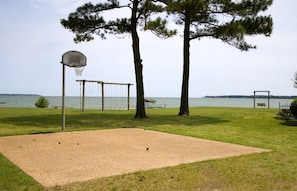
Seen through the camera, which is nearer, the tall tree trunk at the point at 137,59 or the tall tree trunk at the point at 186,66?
the tall tree trunk at the point at 137,59

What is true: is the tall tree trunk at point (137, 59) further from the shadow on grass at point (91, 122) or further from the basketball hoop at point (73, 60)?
the basketball hoop at point (73, 60)

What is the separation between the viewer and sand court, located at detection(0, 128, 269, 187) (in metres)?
4.44

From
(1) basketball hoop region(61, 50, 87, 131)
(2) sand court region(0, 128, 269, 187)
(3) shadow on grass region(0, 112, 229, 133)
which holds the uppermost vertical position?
(1) basketball hoop region(61, 50, 87, 131)

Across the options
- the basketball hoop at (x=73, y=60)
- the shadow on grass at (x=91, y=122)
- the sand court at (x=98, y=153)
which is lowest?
the sand court at (x=98, y=153)

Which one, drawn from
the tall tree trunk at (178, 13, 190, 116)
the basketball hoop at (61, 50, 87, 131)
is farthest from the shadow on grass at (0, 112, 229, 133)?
the tall tree trunk at (178, 13, 190, 116)

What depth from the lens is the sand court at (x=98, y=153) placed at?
14.6ft

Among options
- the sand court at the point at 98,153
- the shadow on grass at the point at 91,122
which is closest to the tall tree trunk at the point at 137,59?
the shadow on grass at the point at 91,122

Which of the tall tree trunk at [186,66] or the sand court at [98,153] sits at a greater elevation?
the tall tree trunk at [186,66]

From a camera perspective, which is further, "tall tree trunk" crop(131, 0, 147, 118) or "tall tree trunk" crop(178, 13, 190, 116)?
"tall tree trunk" crop(178, 13, 190, 116)

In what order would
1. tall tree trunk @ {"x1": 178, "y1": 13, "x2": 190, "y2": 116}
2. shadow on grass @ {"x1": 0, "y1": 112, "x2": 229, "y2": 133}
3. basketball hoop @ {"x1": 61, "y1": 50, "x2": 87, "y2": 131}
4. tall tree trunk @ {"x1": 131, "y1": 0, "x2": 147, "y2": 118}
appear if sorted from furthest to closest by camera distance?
tall tree trunk @ {"x1": 178, "y1": 13, "x2": 190, "y2": 116} → tall tree trunk @ {"x1": 131, "y1": 0, "x2": 147, "y2": 118} → shadow on grass @ {"x1": 0, "y1": 112, "x2": 229, "y2": 133} → basketball hoop @ {"x1": 61, "y1": 50, "x2": 87, "y2": 131}

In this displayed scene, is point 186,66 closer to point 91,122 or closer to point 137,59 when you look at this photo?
point 137,59

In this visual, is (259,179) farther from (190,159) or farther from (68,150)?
(68,150)

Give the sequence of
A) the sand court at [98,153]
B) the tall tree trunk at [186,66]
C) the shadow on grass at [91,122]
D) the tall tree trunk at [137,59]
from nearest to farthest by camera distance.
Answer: the sand court at [98,153] → the shadow on grass at [91,122] → the tall tree trunk at [137,59] → the tall tree trunk at [186,66]

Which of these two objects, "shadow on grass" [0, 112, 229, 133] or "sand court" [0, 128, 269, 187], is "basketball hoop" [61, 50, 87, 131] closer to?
"shadow on grass" [0, 112, 229, 133]
